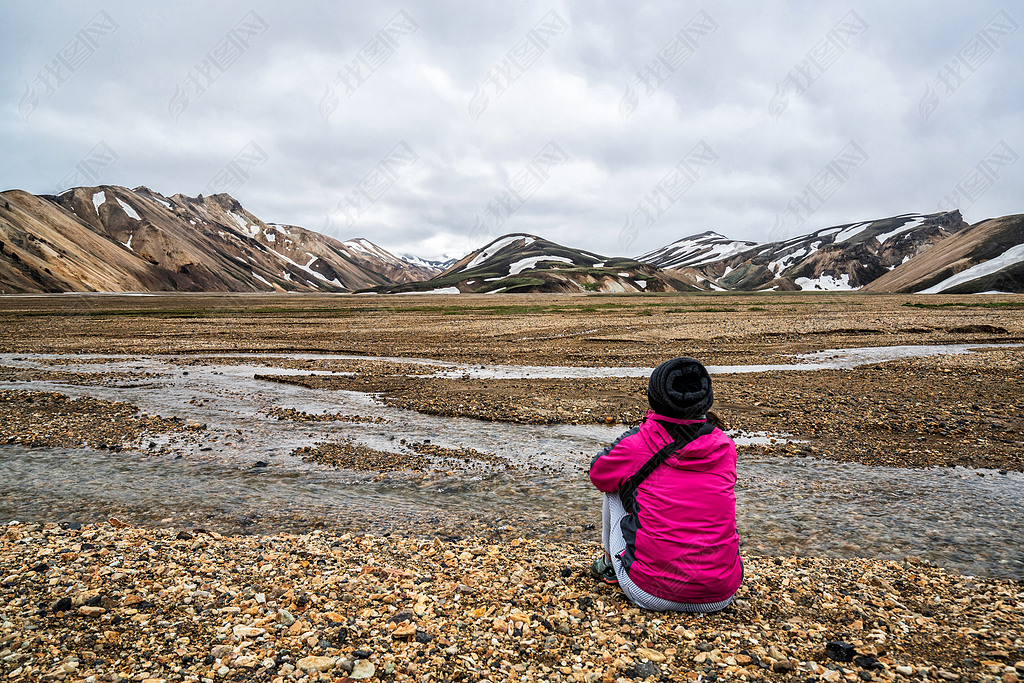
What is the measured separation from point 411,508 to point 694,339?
2784cm

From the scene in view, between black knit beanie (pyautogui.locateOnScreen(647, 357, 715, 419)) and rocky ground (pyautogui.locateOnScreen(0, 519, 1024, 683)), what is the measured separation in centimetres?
189

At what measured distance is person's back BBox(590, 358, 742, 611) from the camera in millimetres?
4824

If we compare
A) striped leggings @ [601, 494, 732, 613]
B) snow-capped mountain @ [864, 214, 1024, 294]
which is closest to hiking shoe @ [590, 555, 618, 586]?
striped leggings @ [601, 494, 732, 613]

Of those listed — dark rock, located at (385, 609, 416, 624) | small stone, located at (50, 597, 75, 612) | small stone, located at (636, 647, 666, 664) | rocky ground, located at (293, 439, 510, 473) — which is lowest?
small stone, located at (636, 647, 666, 664)

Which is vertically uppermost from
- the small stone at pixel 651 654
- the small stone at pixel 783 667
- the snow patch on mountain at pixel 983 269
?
the snow patch on mountain at pixel 983 269

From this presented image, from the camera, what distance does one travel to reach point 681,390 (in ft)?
16.0

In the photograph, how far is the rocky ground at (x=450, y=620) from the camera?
171 inches

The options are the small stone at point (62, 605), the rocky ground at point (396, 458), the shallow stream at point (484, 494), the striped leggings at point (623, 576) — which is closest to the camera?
the striped leggings at point (623, 576)

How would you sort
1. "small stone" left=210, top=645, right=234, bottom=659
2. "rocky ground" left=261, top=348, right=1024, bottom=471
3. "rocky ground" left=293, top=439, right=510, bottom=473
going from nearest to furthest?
"small stone" left=210, top=645, right=234, bottom=659 < "rocky ground" left=293, top=439, right=510, bottom=473 < "rocky ground" left=261, top=348, right=1024, bottom=471

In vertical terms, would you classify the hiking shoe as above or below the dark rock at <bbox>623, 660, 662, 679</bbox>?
above

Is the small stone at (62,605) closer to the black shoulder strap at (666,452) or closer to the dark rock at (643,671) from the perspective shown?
the dark rock at (643,671)

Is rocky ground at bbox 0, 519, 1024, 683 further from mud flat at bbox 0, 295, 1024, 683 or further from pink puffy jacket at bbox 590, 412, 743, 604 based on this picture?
pink puffy jacket at bbox 590, 412, 743, 604

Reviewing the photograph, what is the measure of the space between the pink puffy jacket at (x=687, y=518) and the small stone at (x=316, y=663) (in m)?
2.70

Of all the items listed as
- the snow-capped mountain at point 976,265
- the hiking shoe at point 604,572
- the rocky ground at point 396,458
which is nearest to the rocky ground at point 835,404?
the rocky ground at point 396,458
